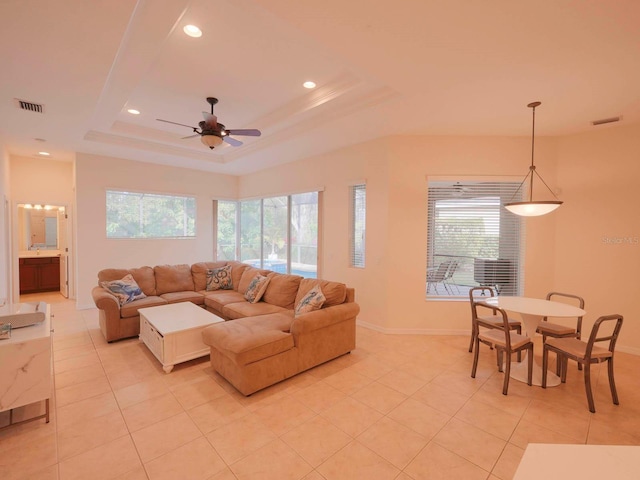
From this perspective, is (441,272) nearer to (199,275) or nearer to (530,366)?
(530,366)

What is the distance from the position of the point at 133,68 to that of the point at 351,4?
212 centimetres

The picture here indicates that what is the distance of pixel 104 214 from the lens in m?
5.57

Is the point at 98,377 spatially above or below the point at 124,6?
below

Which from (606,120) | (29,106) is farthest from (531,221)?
(29,106)

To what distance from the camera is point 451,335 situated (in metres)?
4.23

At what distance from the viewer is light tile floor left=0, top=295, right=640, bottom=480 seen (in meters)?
1.86

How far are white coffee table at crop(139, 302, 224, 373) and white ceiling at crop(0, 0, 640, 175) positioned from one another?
257 centimetres

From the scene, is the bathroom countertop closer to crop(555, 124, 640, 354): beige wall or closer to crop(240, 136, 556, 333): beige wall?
crop(240, 136, 556, 333): beige wall

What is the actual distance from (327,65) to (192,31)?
3.99 feet

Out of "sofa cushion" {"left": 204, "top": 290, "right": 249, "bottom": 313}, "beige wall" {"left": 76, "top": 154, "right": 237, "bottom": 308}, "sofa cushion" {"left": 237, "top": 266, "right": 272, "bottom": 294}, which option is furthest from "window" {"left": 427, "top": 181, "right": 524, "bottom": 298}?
"beige wall" {"left": 76, "top": 154, "right": 237, "bottom": 308}

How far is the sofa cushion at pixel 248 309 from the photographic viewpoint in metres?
3.75

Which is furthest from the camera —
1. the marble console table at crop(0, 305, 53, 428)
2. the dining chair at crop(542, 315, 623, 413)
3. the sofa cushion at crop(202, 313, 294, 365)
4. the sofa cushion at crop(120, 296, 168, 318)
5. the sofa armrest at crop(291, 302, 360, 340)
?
the sofa cushion at crop(120, 296, 168, 318)

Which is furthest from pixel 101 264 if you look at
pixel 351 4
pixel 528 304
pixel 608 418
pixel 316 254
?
pixel 608 418

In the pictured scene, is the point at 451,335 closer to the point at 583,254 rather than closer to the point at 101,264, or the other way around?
the point at 583,254
